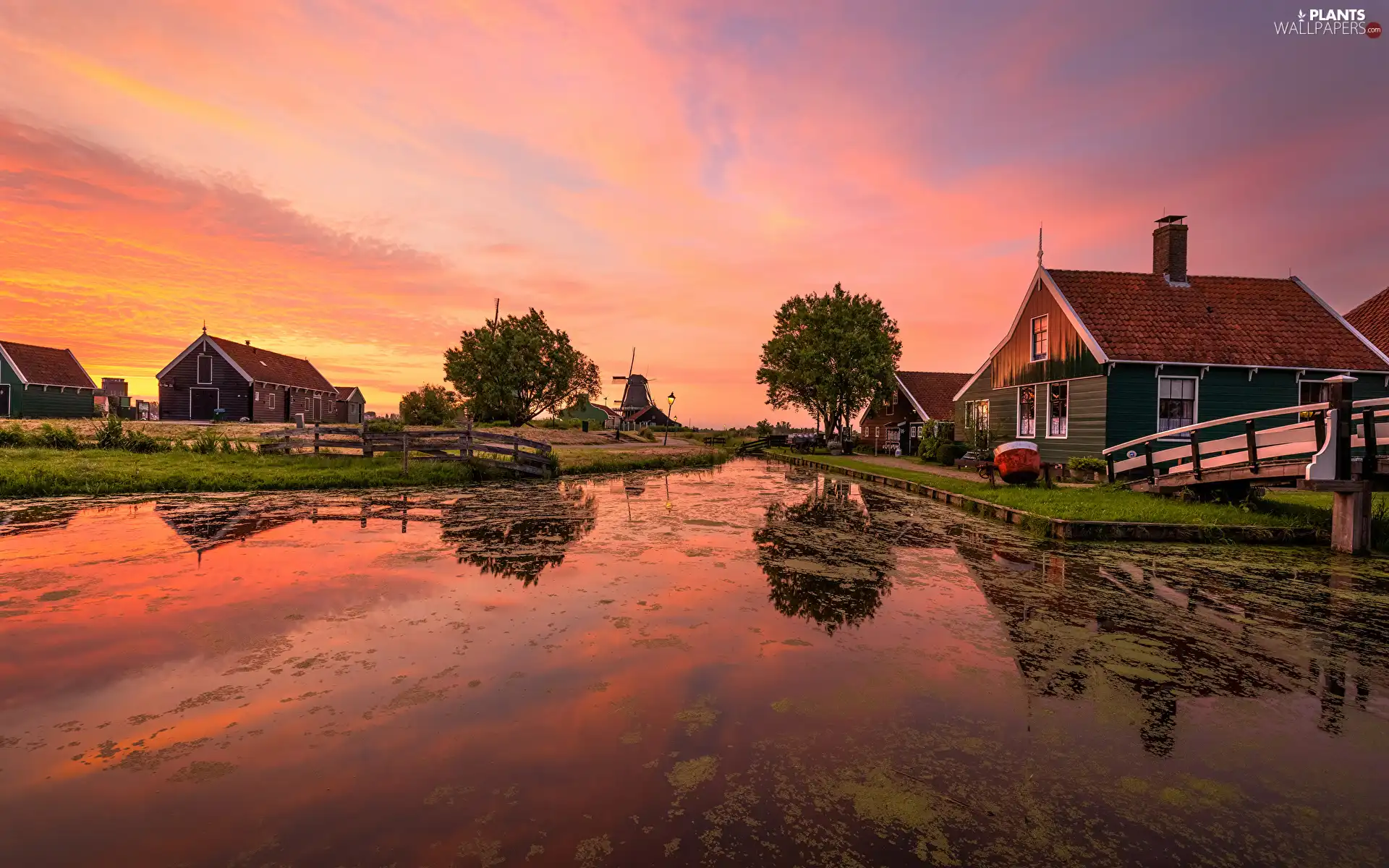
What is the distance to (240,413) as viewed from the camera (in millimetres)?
42250

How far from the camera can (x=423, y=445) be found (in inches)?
757

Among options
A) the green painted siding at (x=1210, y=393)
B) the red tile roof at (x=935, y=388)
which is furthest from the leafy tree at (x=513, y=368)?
the green painted siding at (x=1210, y=393)

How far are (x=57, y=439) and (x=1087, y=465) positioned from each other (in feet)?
111

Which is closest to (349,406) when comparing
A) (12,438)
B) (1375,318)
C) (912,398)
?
(12,438)

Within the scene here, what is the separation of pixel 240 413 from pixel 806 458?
39.3 metres

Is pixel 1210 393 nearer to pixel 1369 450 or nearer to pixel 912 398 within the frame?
pixel 1369 450

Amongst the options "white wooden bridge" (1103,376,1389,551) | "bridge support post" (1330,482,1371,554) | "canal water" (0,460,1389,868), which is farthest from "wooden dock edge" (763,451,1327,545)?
"canal water" (0,460,1389,868)

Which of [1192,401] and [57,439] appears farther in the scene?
[57,439]

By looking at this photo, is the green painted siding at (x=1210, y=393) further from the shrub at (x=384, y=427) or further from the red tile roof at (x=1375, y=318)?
the shrub at (x=384, y=427)

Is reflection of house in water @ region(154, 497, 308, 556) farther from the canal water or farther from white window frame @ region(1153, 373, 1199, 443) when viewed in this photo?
white window frame @ region(1153, 373, 1199, 443)

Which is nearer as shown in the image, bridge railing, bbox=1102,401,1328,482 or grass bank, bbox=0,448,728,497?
bridge railing, bbox=1102,401,1328,482

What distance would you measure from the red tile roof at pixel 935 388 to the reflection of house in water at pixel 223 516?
3522cm

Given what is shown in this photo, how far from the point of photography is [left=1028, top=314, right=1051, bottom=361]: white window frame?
2177 cm

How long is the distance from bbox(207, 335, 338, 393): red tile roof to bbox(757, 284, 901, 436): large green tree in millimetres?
37461
